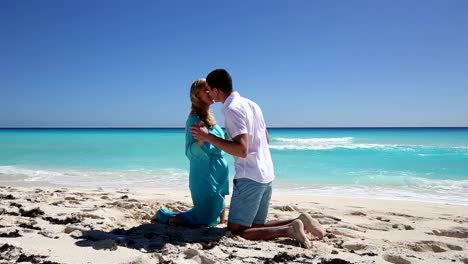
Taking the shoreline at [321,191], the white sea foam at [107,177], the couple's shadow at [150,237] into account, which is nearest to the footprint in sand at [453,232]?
the couple's shadow at [150,237]

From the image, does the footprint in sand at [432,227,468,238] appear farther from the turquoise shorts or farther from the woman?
the woman

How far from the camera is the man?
3.75 meters

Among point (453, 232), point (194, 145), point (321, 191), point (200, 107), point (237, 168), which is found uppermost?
point (200, 107)

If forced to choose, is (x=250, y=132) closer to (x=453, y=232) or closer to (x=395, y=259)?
(x=395, y=259)

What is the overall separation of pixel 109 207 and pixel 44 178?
7.24m

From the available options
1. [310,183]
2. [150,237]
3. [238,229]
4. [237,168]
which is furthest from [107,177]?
[237,168]

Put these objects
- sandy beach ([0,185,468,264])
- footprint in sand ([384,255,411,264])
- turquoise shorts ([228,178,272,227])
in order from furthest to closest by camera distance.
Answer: turquoise shorts ([228,178,272,227]) → footprint in sand ([384,255,411,264]) → sandy beach ([0,185,468,264])

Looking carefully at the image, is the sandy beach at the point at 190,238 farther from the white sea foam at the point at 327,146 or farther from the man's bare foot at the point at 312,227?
the white sea foam at the point at 327,146

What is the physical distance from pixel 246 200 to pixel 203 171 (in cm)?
72

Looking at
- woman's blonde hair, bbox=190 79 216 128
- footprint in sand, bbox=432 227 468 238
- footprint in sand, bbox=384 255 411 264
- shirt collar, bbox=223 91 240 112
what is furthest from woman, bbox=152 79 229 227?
footprint in sand, bbox=432 227 468 238

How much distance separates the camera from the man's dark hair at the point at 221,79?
3883 millimetres

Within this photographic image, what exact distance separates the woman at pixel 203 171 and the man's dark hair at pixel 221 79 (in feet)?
1.44

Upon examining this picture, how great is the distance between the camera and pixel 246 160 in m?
4.02

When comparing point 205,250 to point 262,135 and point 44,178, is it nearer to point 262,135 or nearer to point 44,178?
point 262,135
